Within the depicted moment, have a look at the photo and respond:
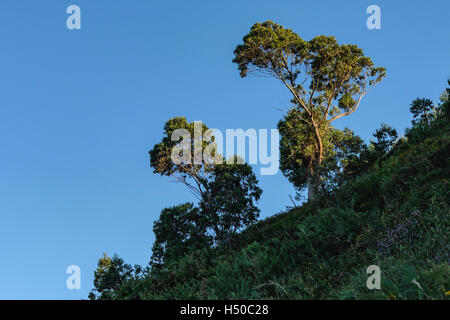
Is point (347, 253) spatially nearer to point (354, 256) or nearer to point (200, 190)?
point (354, 256)

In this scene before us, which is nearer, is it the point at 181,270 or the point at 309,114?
the point at 181,270

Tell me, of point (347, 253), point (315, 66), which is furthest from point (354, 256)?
point (315, 66)

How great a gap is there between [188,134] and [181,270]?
22.2 m

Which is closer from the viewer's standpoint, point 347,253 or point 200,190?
point 347,253

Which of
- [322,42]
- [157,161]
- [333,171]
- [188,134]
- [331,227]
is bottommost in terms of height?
[331,227]

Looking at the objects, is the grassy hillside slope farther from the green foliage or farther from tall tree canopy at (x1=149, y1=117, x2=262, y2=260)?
tall tree canopy at (x1=149, y1=117, x2=262, y2=260)

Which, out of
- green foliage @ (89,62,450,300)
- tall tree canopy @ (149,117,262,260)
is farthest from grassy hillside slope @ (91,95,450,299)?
tall tree canopy @ (149,117,262,260)

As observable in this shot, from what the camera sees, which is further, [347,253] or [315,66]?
[315,66]
